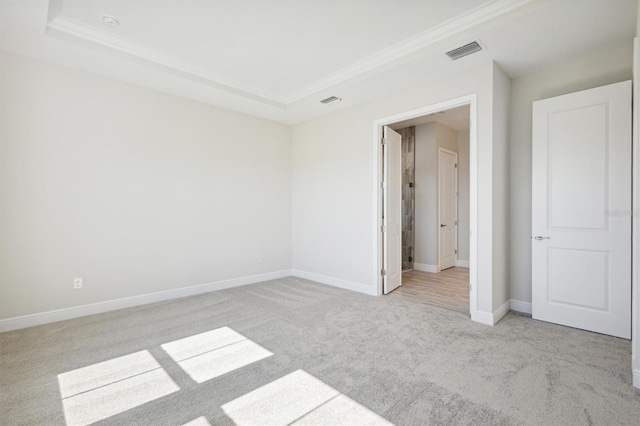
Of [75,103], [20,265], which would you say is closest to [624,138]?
[75,103]

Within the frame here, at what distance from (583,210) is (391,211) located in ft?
7.16

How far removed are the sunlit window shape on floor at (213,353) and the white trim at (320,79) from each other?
3.02 metres

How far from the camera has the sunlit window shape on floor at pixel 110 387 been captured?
184 centimetres

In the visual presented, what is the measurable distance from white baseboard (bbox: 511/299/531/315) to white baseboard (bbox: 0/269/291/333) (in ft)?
12.1

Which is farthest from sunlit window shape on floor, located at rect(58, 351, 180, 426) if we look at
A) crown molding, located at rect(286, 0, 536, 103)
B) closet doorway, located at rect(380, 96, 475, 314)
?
closet doorway, located at rect(380, 96, 475, 314)

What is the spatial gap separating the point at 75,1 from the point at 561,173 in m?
4.86

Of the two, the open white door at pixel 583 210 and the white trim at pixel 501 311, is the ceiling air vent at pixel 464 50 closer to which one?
the open white door at pixel 583 210

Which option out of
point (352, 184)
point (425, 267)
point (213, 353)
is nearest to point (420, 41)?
point (352, 184)

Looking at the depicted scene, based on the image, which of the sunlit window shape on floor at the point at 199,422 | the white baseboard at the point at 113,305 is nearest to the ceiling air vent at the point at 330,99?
the white baseboard at the point at 113,305

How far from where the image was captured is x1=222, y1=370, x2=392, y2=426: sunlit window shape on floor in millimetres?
1735

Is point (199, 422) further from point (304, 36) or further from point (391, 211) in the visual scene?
point (391, 211)

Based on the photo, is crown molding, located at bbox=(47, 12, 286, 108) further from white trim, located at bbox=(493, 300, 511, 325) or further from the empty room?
white trim, located at bbox=(493, 300, 511, 325)

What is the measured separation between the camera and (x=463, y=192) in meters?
6.66

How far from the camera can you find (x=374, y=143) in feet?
14.2
